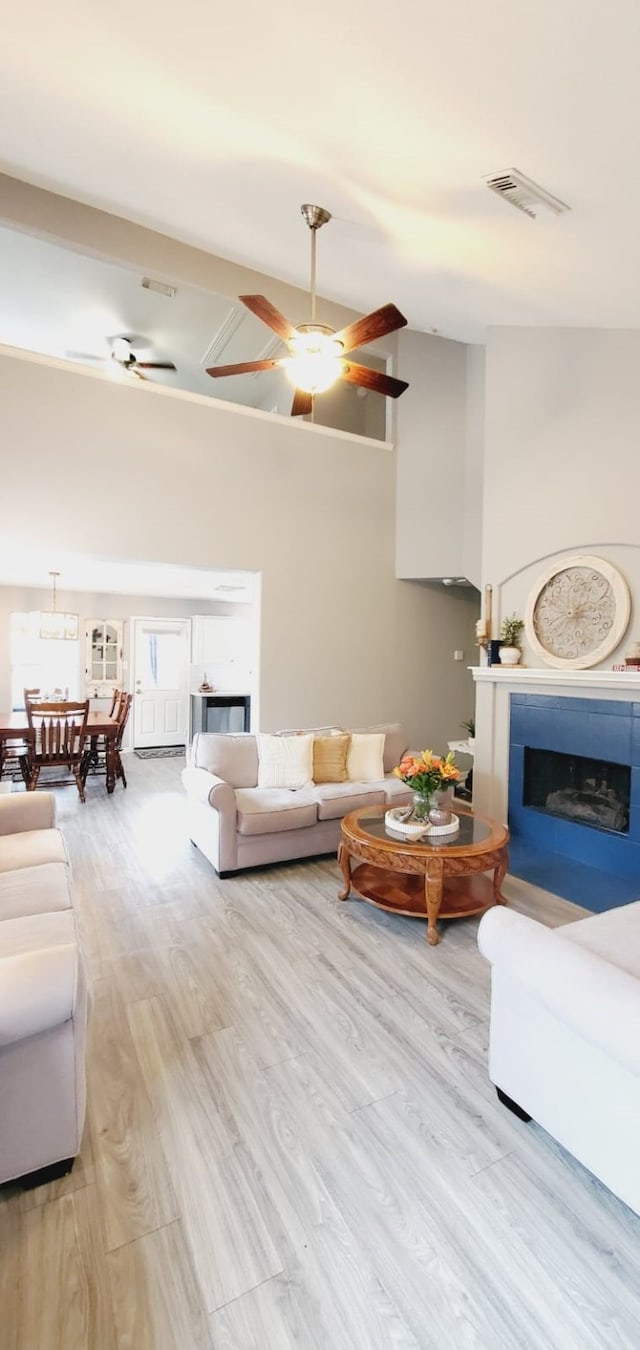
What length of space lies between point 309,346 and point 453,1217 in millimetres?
3430

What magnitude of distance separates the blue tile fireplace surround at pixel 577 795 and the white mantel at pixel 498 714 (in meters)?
0.06

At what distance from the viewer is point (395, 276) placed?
3562mm

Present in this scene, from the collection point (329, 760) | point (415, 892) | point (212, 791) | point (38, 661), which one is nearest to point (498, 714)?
point (329, 760)

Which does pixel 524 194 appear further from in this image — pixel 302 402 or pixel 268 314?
pixel 302 402

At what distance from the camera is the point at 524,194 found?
7.72 ft

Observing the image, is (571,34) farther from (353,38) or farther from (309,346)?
(309,346)

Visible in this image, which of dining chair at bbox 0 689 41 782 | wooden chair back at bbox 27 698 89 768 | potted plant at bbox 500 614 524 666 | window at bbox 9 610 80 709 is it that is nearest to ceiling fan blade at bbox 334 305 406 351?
potted plant at bbox 500 614 524 666

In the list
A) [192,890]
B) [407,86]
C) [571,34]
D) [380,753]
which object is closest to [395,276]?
[407,86]

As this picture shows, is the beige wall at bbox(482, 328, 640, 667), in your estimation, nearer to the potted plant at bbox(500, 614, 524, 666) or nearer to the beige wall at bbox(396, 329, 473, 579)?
the potted plant at bbox(500, 614, 524, 666)

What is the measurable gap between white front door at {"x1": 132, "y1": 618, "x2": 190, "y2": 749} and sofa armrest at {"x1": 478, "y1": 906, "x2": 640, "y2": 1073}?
7056 millimetres

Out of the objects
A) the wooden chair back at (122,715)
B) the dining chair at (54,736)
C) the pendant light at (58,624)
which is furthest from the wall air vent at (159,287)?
the wooden chair back at (122,715)

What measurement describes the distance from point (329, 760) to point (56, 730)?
2798mm

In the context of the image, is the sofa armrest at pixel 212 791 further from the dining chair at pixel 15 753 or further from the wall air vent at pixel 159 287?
the wall air vent at pixel 159 287

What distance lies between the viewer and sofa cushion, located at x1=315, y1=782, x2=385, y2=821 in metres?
3.70
